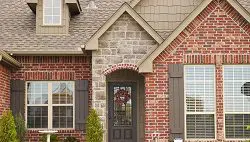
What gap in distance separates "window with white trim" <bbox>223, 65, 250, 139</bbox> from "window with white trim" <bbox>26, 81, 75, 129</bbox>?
527cm

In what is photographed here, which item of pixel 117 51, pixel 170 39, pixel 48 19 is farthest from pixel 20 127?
pixel 170 39

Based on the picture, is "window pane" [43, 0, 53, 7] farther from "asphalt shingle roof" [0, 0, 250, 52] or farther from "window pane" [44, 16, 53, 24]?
"asphalt shingle roof" [0, 0, 250, 52]

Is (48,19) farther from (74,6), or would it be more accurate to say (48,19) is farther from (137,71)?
(137,71)

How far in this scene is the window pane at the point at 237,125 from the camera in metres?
14.6

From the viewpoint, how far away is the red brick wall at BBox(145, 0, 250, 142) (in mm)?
14742

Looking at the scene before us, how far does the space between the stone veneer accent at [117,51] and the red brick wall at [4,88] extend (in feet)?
9.41

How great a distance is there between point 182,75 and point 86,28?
16.1ft

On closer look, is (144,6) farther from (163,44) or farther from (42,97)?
(42,97)

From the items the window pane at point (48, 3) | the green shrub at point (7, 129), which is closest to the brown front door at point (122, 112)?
the window pane at point (48, 3)

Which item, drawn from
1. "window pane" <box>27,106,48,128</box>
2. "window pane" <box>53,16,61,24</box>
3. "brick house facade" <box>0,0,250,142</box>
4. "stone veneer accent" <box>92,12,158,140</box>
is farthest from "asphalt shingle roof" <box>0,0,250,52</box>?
"window pane" <box>27,106,48,128</box>

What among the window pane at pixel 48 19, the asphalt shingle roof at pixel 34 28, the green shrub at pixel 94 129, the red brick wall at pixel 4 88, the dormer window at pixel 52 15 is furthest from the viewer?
the window pane at pixel 48 19

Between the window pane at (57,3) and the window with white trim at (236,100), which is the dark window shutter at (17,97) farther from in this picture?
the window with white trim at (236,100)

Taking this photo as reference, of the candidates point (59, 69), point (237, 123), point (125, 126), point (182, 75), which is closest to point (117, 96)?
point (125, 126)

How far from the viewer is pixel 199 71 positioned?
48.6 feet
